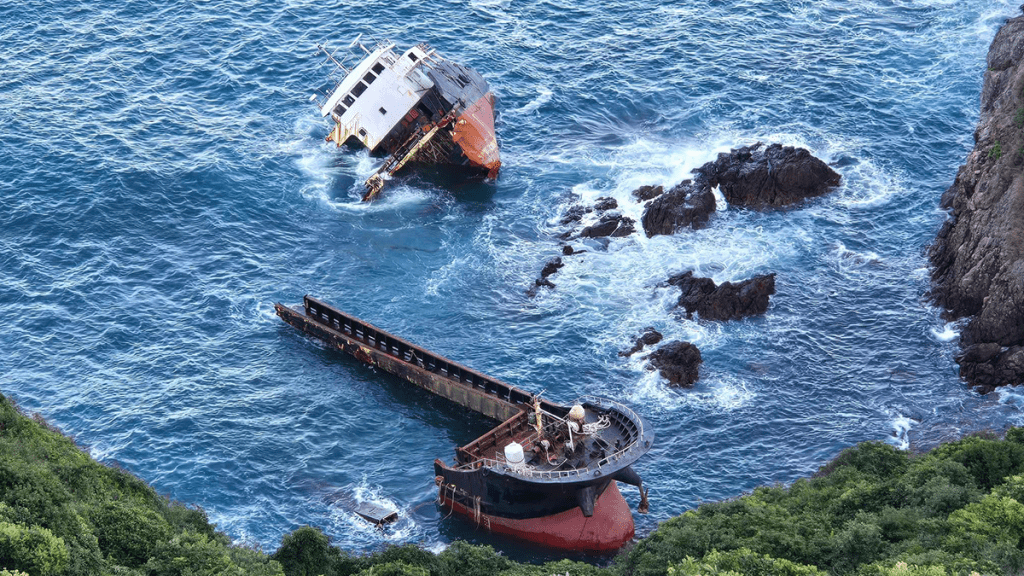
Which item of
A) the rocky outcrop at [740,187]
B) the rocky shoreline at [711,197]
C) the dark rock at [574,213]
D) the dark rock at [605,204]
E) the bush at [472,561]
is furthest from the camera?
the dark rock at [605,204]

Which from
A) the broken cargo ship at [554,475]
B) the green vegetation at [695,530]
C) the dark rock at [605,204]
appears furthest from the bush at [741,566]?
the dark rock at [605,204]

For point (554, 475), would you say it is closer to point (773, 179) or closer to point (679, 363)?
point (679, 363)

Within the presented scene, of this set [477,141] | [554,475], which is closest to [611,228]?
[477,141]

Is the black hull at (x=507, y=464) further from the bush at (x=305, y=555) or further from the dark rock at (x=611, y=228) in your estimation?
the dark rock at (x=611, y=228)

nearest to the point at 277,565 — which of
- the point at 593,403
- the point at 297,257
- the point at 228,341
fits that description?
the point at 593,403

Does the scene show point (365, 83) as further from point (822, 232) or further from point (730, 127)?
point (822, 232)

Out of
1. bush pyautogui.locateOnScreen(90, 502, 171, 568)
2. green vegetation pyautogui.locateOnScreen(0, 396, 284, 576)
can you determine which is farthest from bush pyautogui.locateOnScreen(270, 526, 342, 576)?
bush pyautogui.locateOnScreen(90, 502, 171, 568)

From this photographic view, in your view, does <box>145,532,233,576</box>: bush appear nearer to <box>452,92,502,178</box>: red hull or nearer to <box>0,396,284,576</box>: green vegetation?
<box>0,396,284,576</box>: green vegetation
